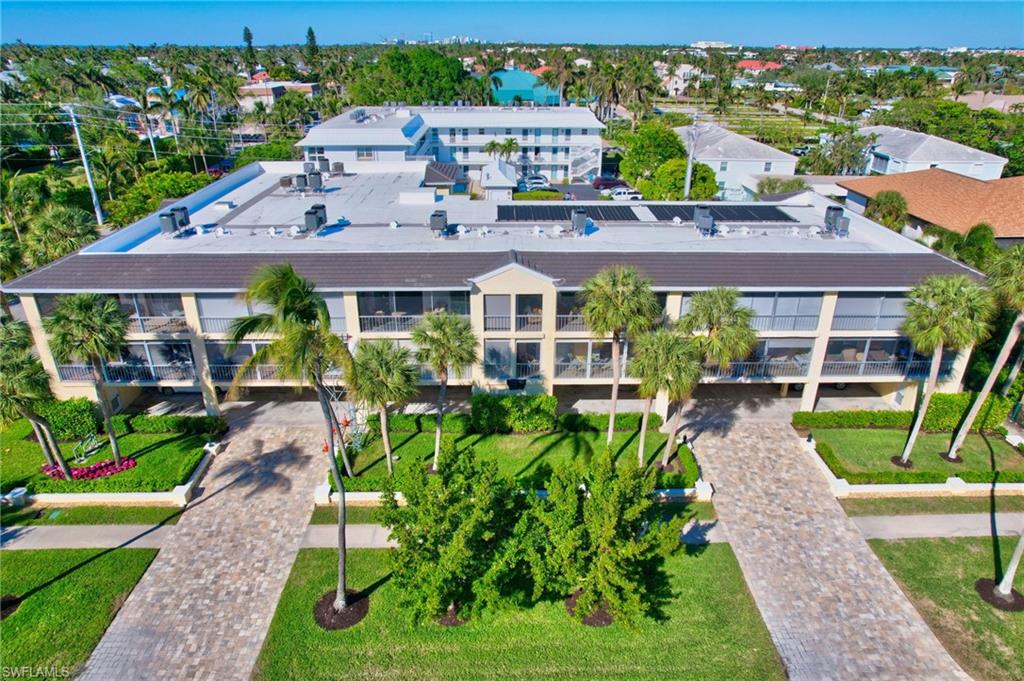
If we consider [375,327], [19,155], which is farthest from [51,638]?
[19,155]

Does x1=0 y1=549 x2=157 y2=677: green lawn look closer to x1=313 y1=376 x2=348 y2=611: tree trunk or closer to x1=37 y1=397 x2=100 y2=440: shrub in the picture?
x1=37 y1=397 x2=100 y2=440: shrub

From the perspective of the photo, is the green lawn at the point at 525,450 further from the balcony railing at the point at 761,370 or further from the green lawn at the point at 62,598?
the green lawn at the point at 62,598

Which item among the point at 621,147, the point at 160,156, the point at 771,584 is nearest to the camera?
the point at 771,584

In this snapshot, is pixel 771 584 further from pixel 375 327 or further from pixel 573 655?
pixel 375 327

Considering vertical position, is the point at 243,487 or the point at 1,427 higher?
the point at 1,427

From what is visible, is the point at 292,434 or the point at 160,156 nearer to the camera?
the point at 292,434

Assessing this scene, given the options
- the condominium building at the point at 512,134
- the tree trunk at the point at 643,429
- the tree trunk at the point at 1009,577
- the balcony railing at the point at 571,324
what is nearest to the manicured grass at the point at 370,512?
the tree trunk at the point at 643,429
